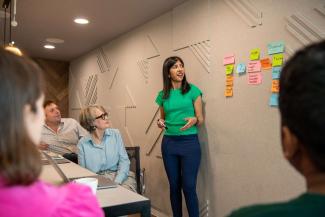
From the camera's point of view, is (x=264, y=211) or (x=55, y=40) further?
(x=55, y=40)

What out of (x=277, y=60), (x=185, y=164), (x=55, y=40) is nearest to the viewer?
(x=277, y=60)

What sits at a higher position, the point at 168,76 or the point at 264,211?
the point at 168,76

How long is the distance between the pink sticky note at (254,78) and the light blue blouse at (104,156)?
3.66 feet

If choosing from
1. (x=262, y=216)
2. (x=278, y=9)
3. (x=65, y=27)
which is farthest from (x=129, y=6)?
(x=262, y=216)

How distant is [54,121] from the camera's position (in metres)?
3.35

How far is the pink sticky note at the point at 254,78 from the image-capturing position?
237cm

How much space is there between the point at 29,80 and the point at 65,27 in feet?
12.2

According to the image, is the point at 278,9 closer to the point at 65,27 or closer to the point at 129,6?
the point at 129,6

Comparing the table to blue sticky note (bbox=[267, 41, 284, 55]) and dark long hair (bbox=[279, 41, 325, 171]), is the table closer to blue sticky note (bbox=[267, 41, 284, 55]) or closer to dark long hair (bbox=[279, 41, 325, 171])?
dark long hair (bbox=[279, 41, 325, 171])

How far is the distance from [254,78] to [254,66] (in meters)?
0.09

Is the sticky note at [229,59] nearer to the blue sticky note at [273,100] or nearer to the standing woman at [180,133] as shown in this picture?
the standing woman at [180,133]

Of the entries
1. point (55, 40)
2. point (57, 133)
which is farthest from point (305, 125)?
point (55, 40)

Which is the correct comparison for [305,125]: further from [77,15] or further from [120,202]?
[77,15]

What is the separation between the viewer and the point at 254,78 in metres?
2.41
